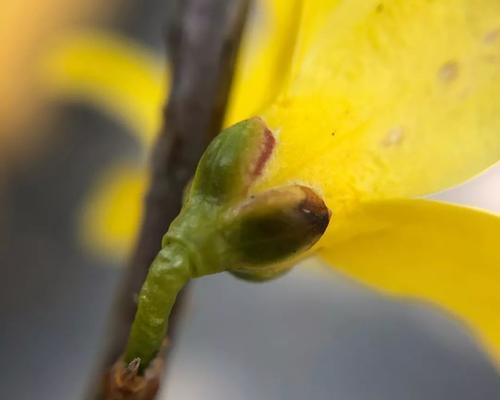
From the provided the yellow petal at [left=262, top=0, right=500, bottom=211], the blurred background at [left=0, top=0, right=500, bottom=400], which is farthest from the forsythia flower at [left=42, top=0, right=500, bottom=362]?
the blurred background at [left=0, top=0, right=500, bottom=400]

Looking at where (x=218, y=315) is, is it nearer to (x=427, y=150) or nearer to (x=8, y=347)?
(x=8, y=347)

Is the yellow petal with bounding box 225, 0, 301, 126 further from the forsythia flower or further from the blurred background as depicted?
the blurred background

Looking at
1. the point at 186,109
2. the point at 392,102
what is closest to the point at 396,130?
Result: the point at 392,102

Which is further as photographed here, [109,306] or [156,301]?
[109,306]

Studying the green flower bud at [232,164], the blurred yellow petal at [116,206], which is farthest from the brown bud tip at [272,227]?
the blurred yellow petal at [116,206]

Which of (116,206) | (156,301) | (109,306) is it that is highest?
(156,301)

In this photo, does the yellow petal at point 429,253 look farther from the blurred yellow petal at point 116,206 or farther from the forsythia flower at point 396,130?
the blurred yellow petal at point 116,206

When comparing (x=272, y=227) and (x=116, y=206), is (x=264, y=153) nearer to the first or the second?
(x=272, y=227)
